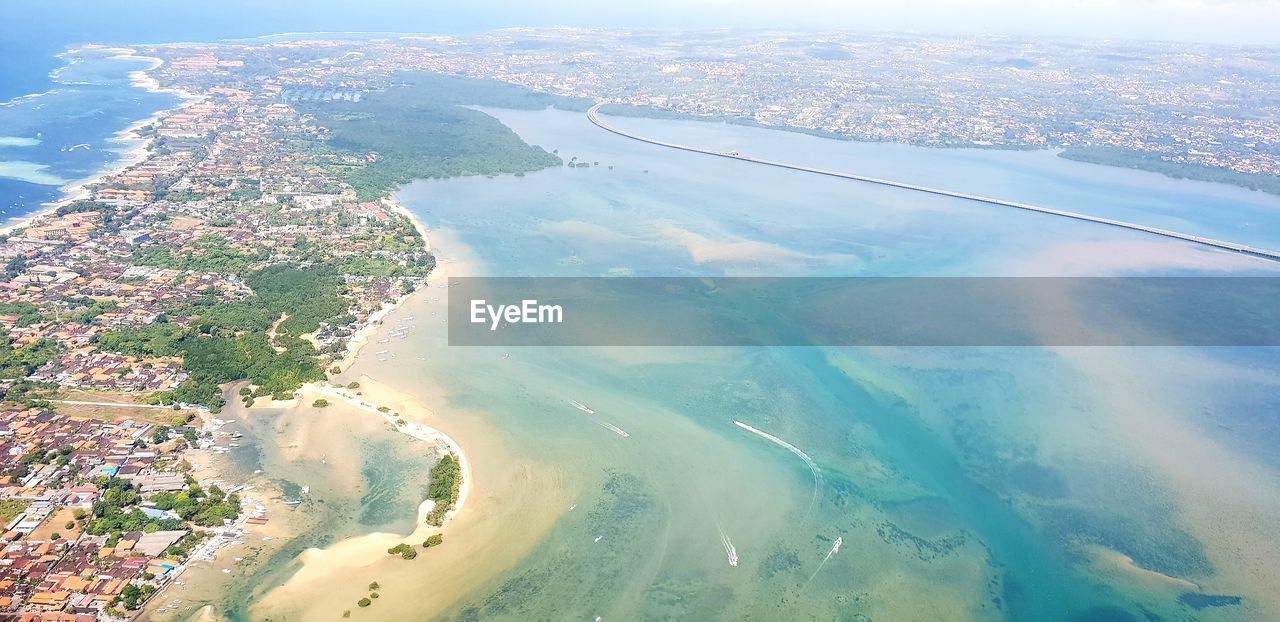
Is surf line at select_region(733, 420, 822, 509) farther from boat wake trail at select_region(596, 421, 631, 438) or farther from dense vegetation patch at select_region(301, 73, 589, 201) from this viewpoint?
dense vegetation patch at select_region(301, 73, 589, 201)

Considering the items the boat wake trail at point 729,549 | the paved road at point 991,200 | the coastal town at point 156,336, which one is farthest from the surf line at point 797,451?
the paved road at point 991,200

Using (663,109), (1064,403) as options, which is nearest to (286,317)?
(1064,403)

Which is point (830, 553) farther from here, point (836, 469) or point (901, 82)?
point (901, 82)

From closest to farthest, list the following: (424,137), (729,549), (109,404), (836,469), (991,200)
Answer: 1. (729,549)
2. (836,469)
3. (109,404)
4. (991,200)
5. (424,137)

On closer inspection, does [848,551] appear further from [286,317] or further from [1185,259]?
[1185,259]

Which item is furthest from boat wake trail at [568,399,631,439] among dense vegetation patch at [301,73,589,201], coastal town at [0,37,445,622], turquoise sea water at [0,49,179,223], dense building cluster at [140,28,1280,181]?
dense building cluster at [140,28,1280,181]

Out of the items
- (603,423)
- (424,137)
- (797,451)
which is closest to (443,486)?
(603,423)
